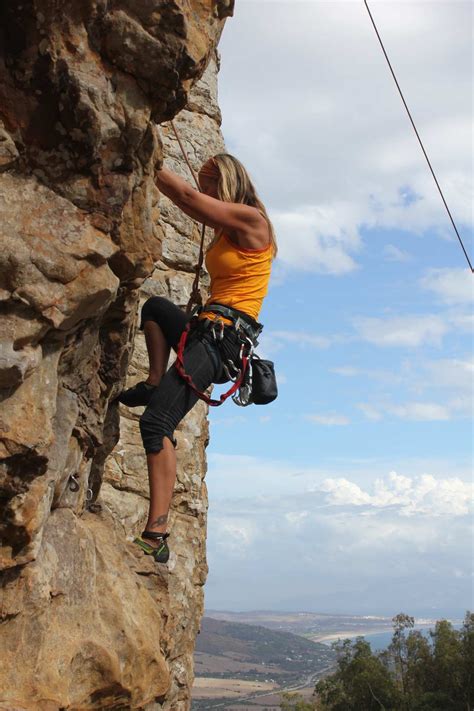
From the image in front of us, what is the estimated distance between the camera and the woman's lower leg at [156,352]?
6660 millimetres

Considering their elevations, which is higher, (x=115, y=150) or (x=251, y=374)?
(x=115, y=150)

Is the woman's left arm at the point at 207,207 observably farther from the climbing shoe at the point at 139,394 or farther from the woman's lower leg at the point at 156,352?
the climbing shoe at the point at 139,394

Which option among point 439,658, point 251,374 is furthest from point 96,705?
point 439,658

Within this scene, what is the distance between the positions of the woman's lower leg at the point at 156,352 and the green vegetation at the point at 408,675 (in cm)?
4014

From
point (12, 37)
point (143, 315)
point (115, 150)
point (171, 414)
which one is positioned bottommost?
point (171, 414)

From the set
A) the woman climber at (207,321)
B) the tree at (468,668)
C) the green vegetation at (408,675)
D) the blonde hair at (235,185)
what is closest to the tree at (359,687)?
the green vegetation at (408,675)

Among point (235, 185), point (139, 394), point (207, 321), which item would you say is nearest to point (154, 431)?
point (139, 394)

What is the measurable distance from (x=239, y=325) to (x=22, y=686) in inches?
120

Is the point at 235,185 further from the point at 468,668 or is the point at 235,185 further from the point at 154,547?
the point at 468,668

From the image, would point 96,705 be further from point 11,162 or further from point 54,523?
point 11,162

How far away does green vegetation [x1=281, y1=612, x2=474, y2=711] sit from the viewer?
138 feet

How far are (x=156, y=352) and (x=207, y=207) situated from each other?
1.32 metres

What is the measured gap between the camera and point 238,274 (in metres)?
6.46

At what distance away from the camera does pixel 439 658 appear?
44.2 meters
